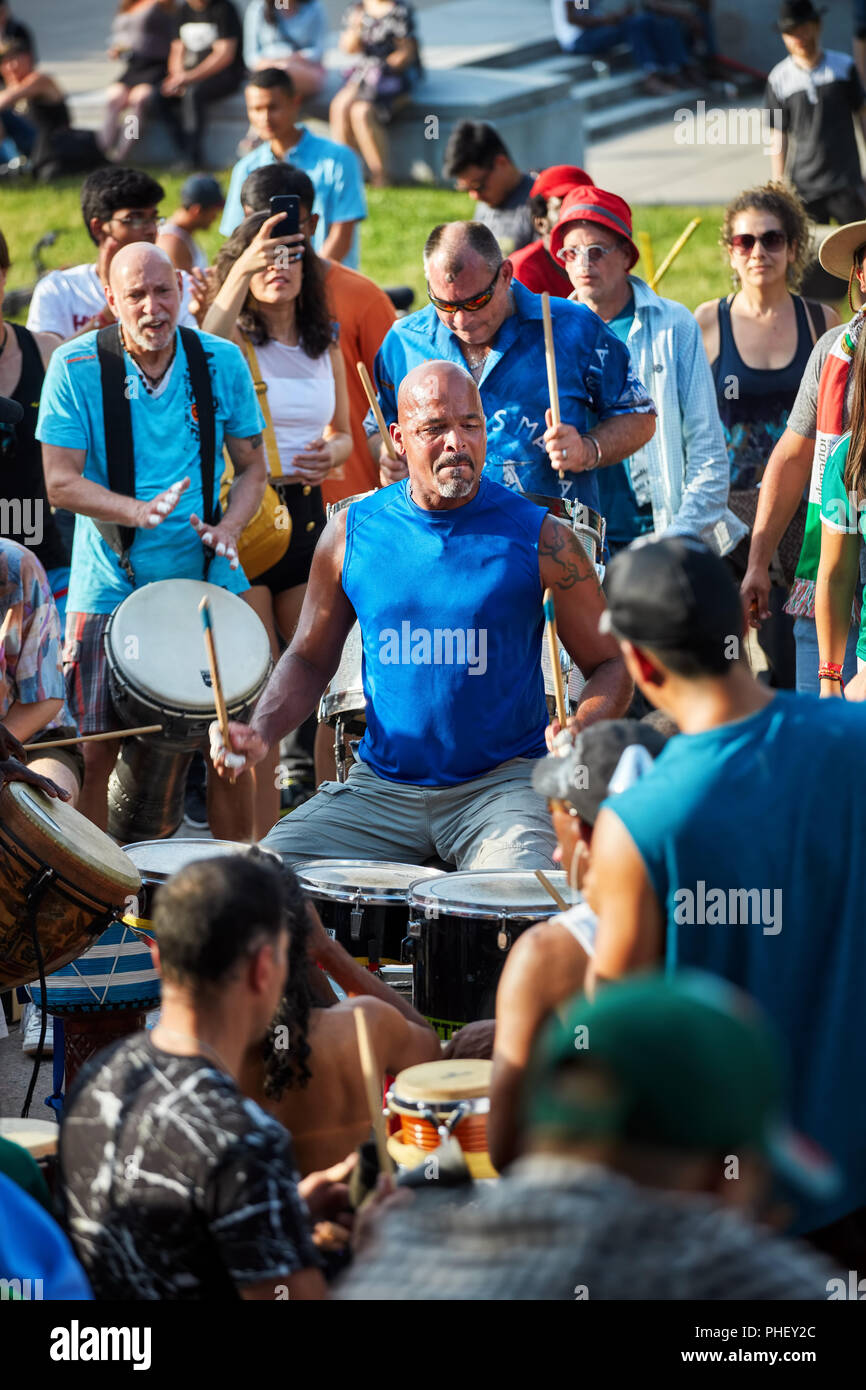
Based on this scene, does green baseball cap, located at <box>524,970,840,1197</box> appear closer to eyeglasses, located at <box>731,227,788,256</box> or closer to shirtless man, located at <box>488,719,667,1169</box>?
shirtless man, located at <box>488,719,667,1169</box>

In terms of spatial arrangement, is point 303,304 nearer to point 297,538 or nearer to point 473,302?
point 297,538

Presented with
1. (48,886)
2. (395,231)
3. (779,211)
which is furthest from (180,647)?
(395,231)

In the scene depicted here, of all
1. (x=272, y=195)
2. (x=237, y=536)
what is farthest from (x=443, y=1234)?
(x=272, y=195)

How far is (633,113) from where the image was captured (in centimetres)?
1627

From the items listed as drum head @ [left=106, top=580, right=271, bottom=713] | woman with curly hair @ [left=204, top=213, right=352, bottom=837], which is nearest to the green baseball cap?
drum head @ [left=106, top=580, right=271, bottom=713]

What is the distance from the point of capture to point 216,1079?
2.85 m

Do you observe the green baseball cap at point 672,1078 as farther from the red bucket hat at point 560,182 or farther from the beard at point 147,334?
the red bucket hat at point 560,182

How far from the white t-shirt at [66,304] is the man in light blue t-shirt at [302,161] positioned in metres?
1.18

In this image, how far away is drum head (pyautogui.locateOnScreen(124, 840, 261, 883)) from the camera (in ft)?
15.9

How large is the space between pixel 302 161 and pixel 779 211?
2860 mm

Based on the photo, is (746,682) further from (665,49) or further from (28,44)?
(665,49)

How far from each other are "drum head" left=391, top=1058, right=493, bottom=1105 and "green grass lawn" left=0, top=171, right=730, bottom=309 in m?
9.62

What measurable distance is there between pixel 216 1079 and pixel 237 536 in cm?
349

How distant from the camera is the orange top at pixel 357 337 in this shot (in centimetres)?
749
